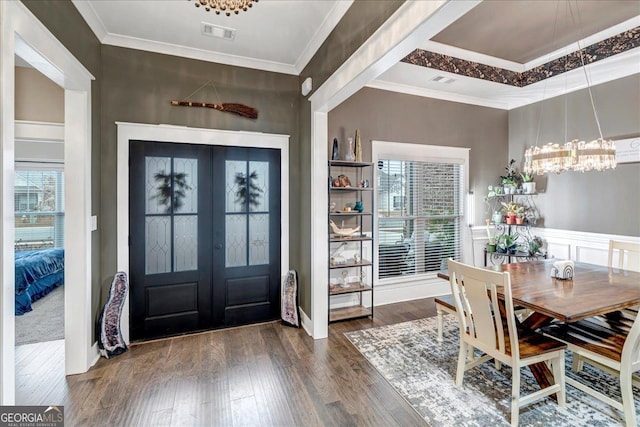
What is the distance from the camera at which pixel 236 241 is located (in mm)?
3498

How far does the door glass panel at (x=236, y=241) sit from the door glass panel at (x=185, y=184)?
421 millimetres

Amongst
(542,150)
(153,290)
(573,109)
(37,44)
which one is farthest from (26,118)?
(573,109)

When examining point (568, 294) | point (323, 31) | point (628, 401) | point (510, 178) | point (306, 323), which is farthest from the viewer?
point (510, 178)

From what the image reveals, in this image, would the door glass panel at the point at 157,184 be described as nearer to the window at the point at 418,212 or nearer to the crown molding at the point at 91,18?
the crown molding at the point at 91,18

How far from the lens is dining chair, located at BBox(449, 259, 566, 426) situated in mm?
1918

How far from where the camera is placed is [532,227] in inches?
182

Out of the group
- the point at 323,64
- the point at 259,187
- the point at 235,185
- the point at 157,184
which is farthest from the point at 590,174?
the point at 157,184

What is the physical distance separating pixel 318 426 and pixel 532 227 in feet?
Result: 14.4

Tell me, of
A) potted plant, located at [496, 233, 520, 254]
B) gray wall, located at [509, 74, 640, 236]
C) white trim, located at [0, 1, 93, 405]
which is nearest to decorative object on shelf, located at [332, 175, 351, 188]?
white trim, located at [0, 1, 93, 405]

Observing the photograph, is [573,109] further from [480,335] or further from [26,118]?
[26,118]

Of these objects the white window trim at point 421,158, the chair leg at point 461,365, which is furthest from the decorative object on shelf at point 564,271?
the white window trim at point 421,158

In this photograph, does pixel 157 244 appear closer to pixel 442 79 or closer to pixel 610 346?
pixel 610 346

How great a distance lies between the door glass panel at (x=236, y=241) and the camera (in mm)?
3463

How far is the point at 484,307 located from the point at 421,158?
2.80 m
